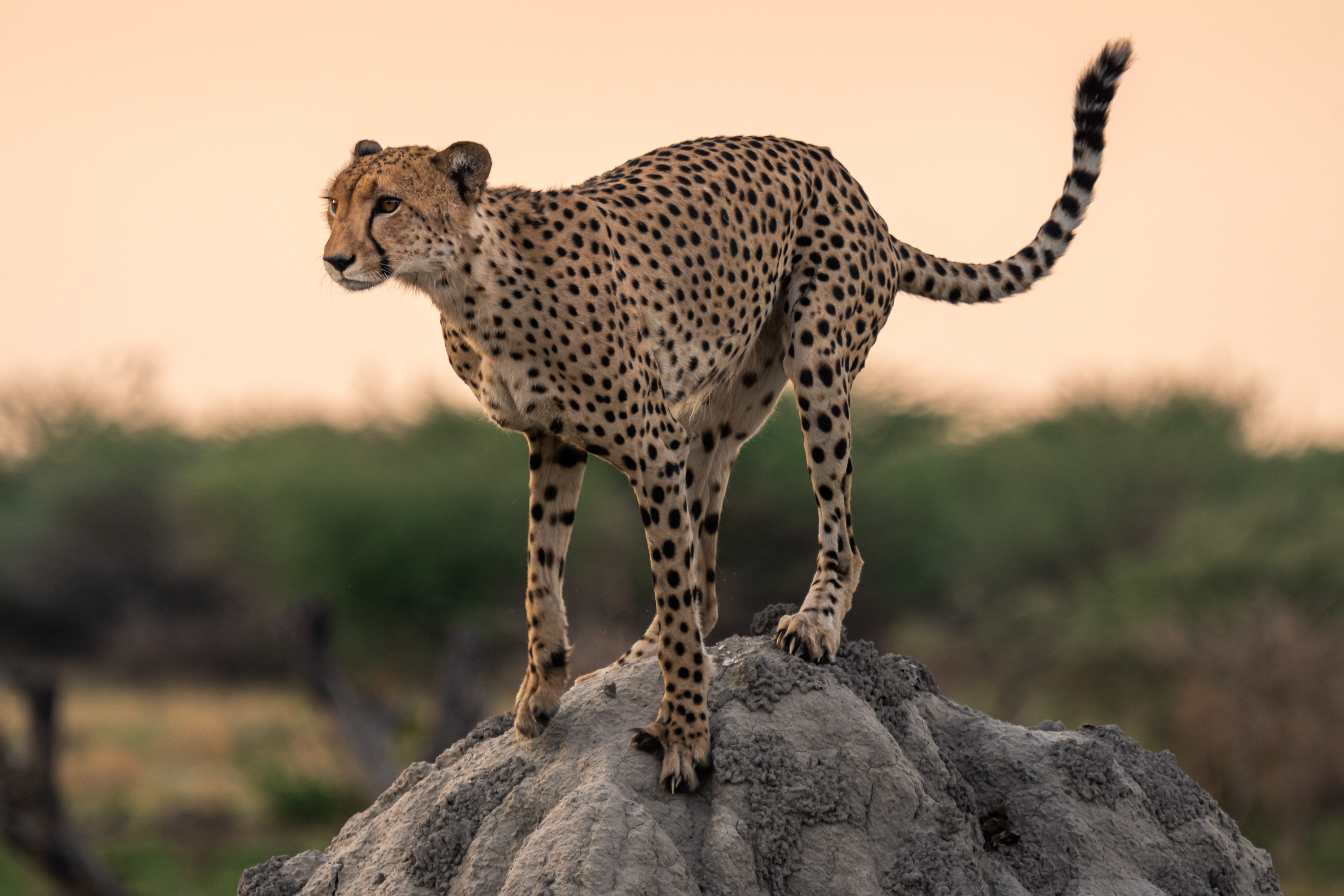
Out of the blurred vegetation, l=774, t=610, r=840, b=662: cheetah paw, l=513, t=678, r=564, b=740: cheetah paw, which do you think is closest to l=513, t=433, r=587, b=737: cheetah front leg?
l=513, t=678, r=564, b=740: cheetah paw

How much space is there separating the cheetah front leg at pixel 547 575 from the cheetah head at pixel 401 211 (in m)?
0.82

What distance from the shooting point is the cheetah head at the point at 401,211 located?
4246 millimetres

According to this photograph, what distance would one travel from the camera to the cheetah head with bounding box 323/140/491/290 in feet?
13.9

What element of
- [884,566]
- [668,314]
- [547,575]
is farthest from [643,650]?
[884,566]

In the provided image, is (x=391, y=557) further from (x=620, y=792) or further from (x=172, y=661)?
(x=620, y=792)

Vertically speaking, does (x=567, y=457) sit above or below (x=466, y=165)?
below

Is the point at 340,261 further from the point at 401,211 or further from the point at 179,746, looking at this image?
the point at 179,746

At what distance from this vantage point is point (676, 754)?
15.0 ft

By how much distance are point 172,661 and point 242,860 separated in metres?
9.97

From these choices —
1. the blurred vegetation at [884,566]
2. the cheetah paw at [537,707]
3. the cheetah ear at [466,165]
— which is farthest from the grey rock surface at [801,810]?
the blurred vegetation at [884,566]

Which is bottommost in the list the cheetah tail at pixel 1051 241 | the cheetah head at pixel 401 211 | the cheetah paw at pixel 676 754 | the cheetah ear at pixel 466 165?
the cheetah paw at pixel 676 754

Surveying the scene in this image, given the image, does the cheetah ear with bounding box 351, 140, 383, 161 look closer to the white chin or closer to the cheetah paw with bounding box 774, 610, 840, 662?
the white chin

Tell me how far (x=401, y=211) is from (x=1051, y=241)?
2.99 meters

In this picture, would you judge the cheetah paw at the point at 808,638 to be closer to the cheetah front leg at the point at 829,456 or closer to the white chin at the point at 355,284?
the cheetah front leg at the point at 829,456
